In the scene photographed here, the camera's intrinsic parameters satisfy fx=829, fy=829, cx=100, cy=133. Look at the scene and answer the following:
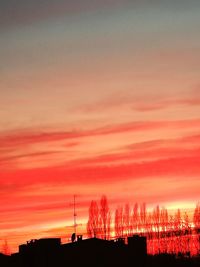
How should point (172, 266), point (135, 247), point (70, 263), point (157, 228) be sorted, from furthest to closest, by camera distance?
point (157, 228) < point (172, 266) < point (135, 247) < point (70, 263)

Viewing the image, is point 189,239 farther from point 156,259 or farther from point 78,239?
point 78,239

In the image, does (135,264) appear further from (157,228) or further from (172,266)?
(157,228)

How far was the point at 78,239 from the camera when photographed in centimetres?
10344

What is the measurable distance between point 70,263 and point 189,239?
3195 inches

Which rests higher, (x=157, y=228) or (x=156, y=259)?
(x=157, y=228)

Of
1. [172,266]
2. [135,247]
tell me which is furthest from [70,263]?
[172,266]

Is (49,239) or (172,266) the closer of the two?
(49,239)

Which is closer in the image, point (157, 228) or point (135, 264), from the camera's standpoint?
point (135, 264)

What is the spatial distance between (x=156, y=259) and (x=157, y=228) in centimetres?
5322

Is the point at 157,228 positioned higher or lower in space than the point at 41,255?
higher

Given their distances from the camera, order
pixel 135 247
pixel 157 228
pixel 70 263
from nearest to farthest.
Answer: pixel 70 263
pixel 135 247
pixel 157 228

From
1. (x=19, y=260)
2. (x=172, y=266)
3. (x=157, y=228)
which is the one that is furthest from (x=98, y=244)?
(x=157, y=228)

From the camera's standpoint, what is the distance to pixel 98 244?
100875mm

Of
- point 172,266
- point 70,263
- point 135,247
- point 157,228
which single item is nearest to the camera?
point 70,263
